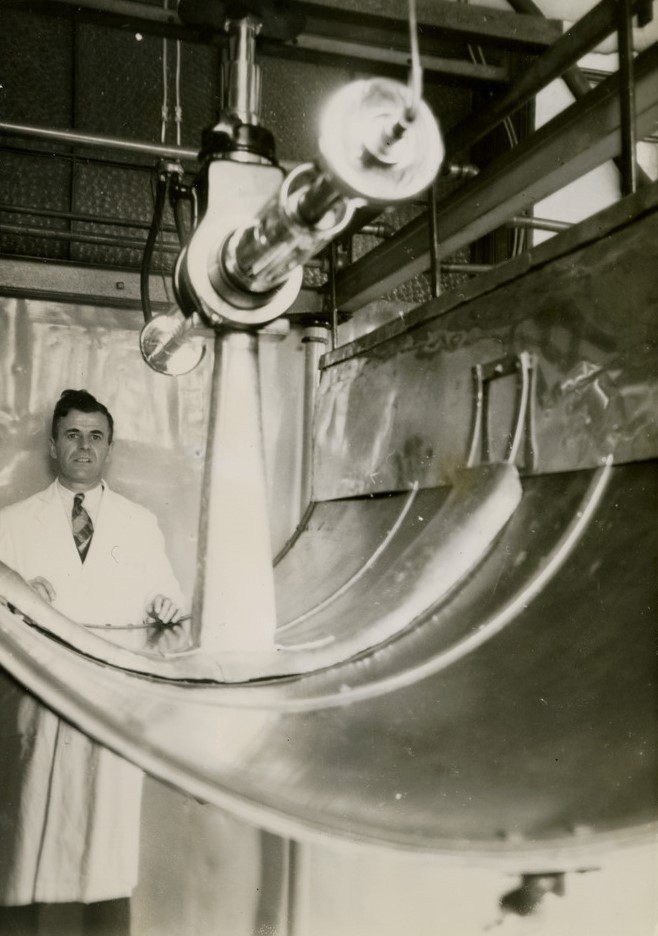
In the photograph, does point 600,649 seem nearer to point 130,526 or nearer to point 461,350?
point 461,350

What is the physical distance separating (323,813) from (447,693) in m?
0.16

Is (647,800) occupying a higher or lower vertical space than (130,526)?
lower

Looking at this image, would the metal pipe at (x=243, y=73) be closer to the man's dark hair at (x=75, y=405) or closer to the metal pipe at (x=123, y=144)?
the metal pipe at (x=123, y=144)

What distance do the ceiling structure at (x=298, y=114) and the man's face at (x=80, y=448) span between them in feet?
0.96

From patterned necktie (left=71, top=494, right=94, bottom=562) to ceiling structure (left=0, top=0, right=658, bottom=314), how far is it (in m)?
0.49

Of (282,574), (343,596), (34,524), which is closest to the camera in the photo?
(343,596)

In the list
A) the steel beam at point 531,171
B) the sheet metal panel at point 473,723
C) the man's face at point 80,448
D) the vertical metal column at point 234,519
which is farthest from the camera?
the man's face at point 80,448

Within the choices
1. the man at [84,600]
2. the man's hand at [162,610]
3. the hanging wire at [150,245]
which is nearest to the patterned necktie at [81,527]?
the man at [84,600]

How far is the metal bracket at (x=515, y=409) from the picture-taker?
744 mm

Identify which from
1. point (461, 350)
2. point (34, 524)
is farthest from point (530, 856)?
point (34, 524)

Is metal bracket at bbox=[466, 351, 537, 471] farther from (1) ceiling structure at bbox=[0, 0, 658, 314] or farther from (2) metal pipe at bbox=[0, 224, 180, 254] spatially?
(2) metal pipe at bbox=[0, 224, 180, 254]

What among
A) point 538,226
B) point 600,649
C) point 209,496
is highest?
point 538,226

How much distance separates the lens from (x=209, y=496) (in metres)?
0.59

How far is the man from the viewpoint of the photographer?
1.62m
